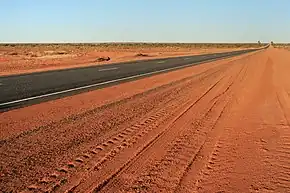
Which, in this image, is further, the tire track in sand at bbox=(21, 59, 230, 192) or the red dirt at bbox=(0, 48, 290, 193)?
the red dirt at bbox=(0, 48, 290, 193)

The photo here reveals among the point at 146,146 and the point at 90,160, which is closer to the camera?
the point at 90,160

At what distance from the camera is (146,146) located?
691cm

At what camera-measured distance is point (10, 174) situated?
17.8ft

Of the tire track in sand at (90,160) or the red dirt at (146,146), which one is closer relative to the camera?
the tire track in sand at (90,160)

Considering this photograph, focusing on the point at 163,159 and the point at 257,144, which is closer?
the point at 163,159

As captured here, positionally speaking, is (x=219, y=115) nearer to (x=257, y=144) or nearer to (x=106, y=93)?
(x=257, y=144)

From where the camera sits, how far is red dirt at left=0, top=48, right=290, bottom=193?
518 centimetres

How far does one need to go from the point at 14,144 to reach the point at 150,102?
5816mm

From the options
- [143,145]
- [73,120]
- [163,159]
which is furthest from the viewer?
[73,120]

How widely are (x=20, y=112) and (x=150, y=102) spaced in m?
3.86

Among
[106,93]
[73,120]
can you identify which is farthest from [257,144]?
[106,93]

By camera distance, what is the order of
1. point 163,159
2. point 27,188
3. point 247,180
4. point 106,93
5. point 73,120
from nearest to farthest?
1. point 27,188
2. point 247,180
3. point 163,159
4. point 73,120
5. point 106,93

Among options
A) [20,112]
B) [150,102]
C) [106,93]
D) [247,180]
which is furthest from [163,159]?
[106,93]

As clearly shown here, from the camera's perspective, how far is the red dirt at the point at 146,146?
5180 mm
